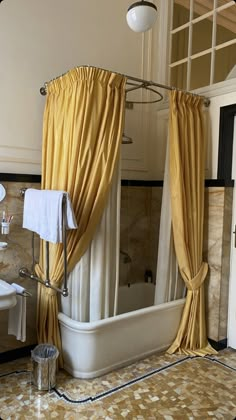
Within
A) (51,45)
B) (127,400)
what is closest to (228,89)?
(51,45)

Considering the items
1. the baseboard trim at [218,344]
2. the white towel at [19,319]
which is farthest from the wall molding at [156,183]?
the white towel at [19,319]

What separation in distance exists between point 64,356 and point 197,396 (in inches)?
36.0

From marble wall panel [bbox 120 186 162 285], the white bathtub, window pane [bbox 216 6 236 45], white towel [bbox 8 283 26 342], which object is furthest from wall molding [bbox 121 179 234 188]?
white towel [bbox 8 283 26 342]

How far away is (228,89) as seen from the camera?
265cm

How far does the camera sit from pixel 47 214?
6.92 feet

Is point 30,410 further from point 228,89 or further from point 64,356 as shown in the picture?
point 228,89

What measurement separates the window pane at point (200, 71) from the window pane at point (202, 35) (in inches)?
3.3

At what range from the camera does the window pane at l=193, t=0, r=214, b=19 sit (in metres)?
→ 2.91

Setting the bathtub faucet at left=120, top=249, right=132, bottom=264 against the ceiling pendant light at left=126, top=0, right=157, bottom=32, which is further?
the bathtub faucet at left=120, top=249, right=132, bottom=264

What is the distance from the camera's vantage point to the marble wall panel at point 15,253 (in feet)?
7.95

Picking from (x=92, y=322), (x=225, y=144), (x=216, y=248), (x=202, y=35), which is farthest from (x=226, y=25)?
(x=92, y=322)

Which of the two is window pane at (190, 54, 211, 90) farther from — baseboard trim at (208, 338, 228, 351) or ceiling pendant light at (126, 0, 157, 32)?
baseboard trim at (208, 338, 228, 351)

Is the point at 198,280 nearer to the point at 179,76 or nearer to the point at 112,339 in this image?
the point at 112,339

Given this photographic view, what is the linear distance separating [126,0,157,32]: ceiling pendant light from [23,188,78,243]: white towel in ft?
3.35
